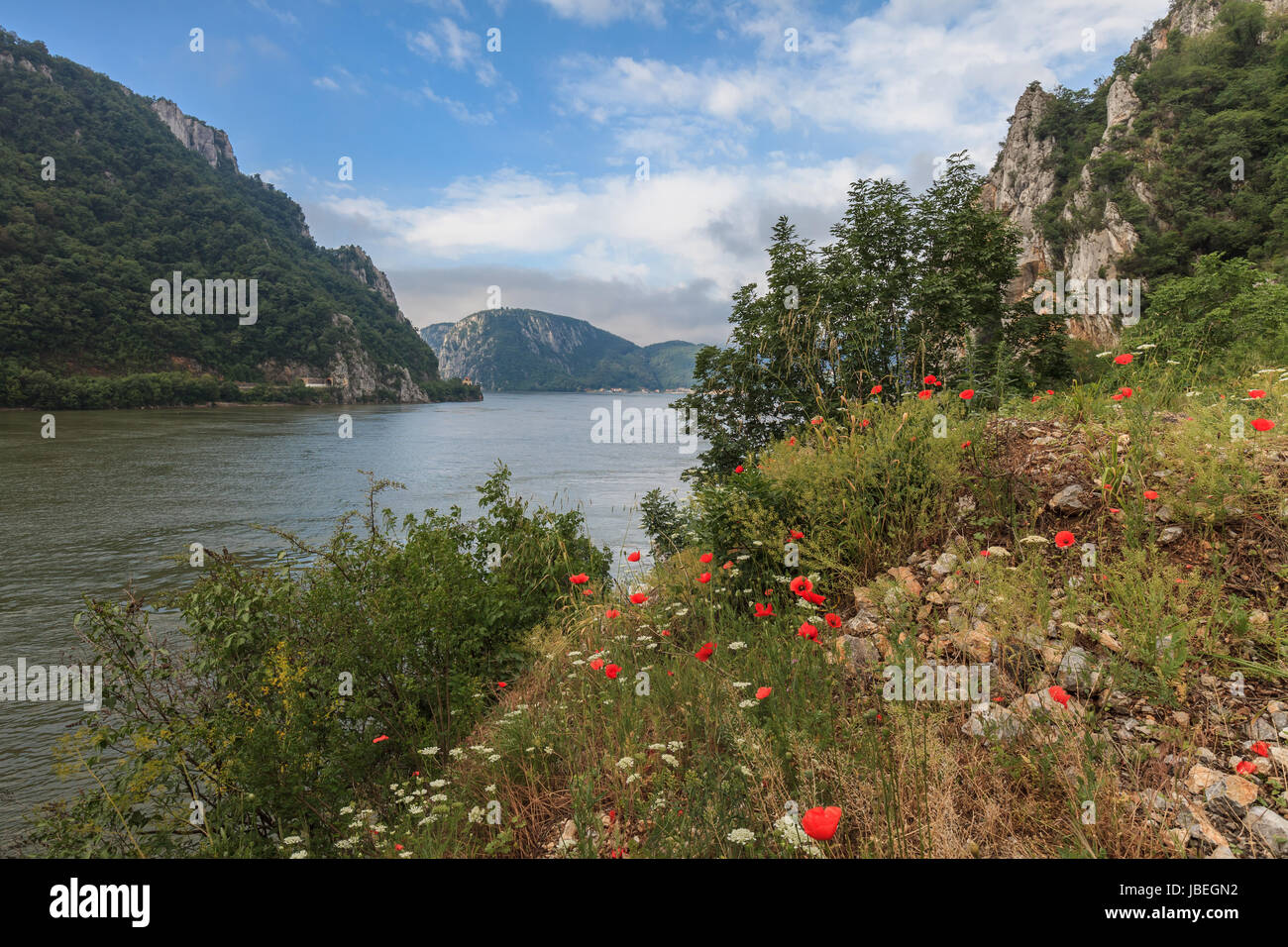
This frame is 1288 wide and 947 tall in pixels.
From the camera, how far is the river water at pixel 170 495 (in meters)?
9.34

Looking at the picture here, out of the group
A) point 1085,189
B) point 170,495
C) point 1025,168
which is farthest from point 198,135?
point 1085,189

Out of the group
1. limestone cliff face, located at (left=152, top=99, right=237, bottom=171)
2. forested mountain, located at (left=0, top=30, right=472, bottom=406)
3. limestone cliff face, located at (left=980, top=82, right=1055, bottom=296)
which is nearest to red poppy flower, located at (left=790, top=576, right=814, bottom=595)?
limestone cliff face, located at (left=980, top=82, right=1055, bottom=296)

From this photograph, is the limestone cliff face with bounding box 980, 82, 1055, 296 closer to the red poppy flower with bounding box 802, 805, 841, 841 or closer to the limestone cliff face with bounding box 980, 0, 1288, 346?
the limestone cliff face with bounding box 980, 0, 1288, 346

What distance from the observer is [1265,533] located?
2982 mm

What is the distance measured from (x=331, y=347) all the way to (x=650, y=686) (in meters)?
119

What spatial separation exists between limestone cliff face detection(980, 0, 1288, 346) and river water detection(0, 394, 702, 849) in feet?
95.9

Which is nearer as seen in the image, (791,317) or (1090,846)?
(1090,846)

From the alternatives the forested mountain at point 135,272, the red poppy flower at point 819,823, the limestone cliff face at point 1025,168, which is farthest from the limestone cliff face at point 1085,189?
the forested mountain at point 135,272

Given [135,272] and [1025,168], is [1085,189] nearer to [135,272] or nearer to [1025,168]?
[1025,168]

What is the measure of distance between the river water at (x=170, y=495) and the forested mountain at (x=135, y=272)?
1825 centimetres

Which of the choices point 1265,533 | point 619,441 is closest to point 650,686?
point 1265,533

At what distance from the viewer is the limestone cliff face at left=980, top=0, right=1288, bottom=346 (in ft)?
147

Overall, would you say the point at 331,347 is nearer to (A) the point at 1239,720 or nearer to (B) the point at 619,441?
(B) the point at 619,441

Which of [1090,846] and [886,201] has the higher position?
[886,201]
